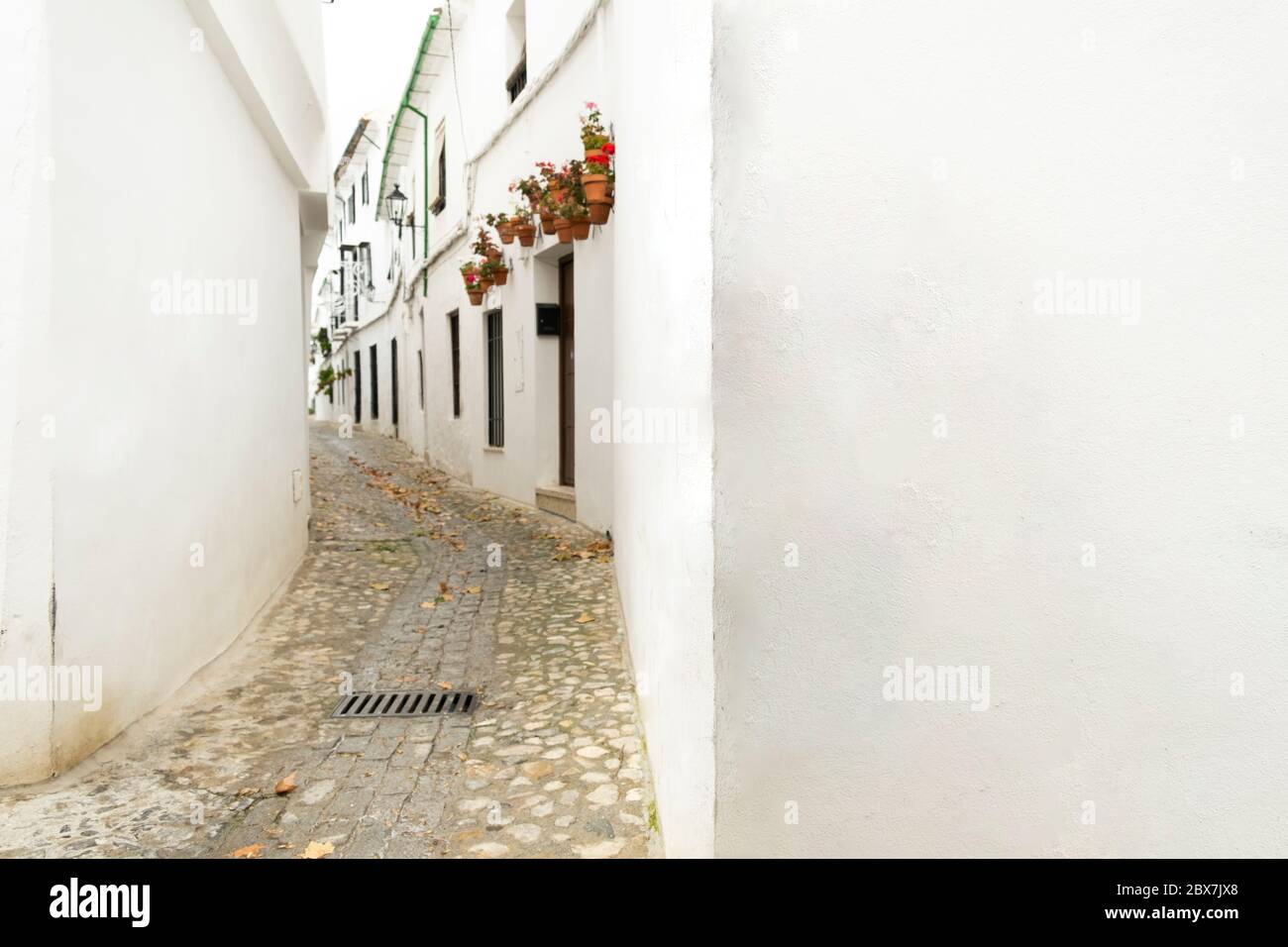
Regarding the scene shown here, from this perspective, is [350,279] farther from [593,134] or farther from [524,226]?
[593,134]

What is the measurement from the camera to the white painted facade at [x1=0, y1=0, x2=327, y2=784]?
3.06 meters

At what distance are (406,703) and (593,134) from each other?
197 inches

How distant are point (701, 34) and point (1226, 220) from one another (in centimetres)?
133

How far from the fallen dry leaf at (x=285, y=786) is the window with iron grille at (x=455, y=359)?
34.3 ft

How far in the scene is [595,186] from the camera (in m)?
7.61

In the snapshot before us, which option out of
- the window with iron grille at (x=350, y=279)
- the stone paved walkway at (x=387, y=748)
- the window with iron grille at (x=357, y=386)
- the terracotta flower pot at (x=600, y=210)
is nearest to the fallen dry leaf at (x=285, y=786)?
the stone paved walkway at (x=387, y=748)

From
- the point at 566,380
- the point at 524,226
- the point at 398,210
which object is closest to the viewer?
the point at 524,226

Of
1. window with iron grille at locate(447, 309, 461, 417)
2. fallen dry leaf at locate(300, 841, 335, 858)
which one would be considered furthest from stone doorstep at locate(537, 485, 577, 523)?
fallen dry leaf at locate(300, 841, 335, 858)

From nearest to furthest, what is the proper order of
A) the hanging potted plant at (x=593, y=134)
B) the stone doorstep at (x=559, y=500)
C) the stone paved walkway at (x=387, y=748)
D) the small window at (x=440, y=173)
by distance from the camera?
the stone paved walkway at (x=387, y=748) → the hanging potted plant at (x=593, y=134) → the stone doorstep at (x=559, y=500) → the small window at (x=440, y=173)

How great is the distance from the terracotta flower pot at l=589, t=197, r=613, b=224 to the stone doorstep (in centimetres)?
256

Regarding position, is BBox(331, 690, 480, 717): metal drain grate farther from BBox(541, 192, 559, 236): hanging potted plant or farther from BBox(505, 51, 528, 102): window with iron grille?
BBox(505, 51, 528, 102): window with iron grille

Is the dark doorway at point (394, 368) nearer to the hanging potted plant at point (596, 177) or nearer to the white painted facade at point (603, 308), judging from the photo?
the white painted facade at point (603, 308)

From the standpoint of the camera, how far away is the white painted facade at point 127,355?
3.06m

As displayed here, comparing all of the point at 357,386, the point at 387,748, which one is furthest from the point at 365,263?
the point at 387,748
